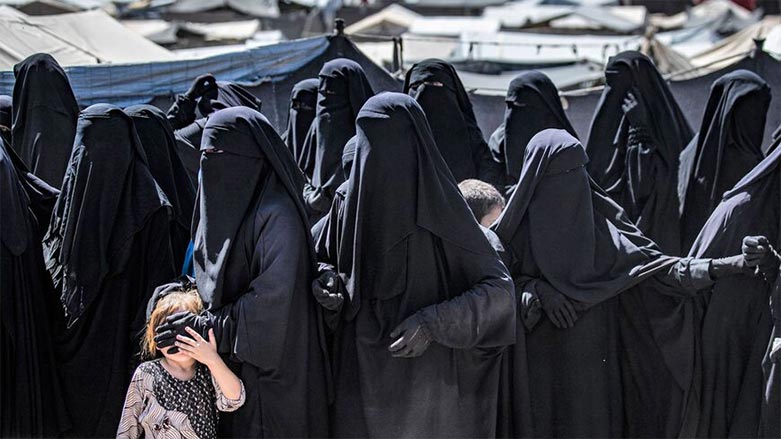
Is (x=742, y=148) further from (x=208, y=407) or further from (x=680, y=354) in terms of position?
(x=208, y=407)

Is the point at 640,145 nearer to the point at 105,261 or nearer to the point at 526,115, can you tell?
the point at 526,115

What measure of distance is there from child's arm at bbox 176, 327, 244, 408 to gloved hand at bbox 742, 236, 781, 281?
194 cm

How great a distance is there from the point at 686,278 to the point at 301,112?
3169mm

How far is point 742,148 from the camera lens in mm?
6039

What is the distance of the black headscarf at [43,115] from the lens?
5.79 m

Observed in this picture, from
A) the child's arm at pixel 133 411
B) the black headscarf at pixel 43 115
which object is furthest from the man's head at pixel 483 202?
the black headscarf at pixel 43 115

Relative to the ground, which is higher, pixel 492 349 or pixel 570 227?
pixel 570 227

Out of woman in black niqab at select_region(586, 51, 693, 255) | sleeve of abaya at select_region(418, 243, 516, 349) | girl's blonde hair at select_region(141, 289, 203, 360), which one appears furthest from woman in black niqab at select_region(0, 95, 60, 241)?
woman in black niqab at select_region(586, 51, 693, 255)

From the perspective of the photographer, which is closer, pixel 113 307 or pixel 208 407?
pixel 208 407

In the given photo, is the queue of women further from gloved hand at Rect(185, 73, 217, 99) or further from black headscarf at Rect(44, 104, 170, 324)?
gloved hand at Rect(185, 73, 217, 99)

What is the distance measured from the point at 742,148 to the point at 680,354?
6.55ft

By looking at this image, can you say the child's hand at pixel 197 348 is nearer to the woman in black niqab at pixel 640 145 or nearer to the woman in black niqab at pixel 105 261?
the woman in black niqab at pixel 105 261

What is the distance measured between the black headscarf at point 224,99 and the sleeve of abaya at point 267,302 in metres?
2.76

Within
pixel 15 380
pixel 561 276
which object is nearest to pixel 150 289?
pixel 15 380
